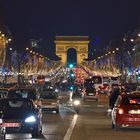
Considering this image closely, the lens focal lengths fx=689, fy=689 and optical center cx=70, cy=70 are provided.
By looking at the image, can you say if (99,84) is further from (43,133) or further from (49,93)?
(43,133)

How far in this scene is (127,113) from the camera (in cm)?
2659

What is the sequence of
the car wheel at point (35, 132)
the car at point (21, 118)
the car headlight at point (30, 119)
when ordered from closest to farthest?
the car at point (21, 118), the car headlight at point (30, 119), the car wheel at point (35, 132)

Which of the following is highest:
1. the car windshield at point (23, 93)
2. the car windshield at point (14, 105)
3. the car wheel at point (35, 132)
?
the car windshield at point (23, 93)

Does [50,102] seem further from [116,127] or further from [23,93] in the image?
[116,127]

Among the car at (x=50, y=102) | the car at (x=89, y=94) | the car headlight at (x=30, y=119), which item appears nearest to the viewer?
the car headlight at (x=30, y=119)

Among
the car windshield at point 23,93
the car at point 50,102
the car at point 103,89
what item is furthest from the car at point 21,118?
the car at point 103,89

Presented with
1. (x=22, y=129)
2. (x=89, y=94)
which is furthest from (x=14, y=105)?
(x=89, y=94)

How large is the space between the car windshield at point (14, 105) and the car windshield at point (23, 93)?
7.27m

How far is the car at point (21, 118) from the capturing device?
22328mm

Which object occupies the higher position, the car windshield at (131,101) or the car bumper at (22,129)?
the car windshield at (131,101)

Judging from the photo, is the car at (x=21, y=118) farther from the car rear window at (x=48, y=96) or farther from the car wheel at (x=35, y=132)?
the car rear window at (x=48, y=96)

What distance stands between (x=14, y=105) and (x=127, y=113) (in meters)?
5.11

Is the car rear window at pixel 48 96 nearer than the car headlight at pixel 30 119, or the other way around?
the car headlight at pixel 30 119

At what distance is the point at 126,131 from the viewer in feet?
87.3
